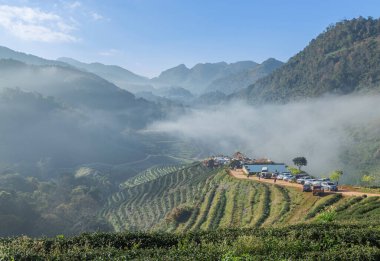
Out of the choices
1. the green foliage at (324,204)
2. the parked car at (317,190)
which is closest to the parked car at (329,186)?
the parked car at (317,190)

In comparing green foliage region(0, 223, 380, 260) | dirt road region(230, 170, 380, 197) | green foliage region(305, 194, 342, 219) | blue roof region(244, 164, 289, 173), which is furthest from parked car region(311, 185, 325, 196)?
blue roof region(244, 164, 289, 173)

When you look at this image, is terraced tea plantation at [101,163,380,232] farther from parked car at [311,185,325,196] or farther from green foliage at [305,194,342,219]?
parked car at [311,185,325,196]

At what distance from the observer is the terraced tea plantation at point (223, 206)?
5091cm

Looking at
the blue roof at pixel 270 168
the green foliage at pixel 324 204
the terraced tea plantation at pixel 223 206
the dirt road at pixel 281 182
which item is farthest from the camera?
the blue roof at pixel 270 168

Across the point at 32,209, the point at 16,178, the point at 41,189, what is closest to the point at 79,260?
the point at 32,209

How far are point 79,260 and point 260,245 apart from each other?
8.74 metres

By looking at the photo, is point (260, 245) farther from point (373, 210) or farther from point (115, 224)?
point (115, 224)

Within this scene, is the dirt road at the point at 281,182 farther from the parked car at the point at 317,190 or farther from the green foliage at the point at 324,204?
the parked car at the point at 317,190

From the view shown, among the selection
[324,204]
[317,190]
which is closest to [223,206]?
[317,190]

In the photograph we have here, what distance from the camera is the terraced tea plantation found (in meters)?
50.9

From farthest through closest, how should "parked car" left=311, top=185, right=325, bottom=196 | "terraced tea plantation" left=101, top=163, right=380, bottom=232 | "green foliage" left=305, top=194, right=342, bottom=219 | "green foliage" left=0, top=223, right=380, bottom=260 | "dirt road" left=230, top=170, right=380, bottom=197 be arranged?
"parked car" left=311, top=185, right=325, bottom=196 < "dirt road" left=230, top=170, right=380, bottom=197 < "green foliage" left=305, top=194, right=342, bottom=219 < "terraced tea plantation" left=101, top=163, right=380, bottom=232 < "green foliage" left=0, top=223, right=380, bottom=260

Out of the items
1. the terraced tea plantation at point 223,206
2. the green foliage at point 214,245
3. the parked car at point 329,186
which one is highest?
the green foliage at point 214,245

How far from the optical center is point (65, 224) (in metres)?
101

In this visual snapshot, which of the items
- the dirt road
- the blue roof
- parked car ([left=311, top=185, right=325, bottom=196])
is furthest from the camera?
the blue roof
